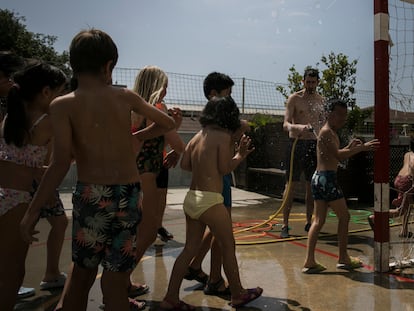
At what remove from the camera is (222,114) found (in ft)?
10.1

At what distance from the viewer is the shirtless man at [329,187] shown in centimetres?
388

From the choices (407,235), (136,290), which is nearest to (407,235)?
(407,235)

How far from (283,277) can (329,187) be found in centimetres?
92

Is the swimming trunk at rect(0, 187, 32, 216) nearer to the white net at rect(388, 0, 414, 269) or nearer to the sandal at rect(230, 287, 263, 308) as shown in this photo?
the sandal at rect(230, 287, 263, 308)

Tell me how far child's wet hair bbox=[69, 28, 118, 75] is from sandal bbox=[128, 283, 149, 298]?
190 centimetres

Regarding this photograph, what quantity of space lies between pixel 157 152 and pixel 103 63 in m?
1.31

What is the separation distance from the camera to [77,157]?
2.20 metres

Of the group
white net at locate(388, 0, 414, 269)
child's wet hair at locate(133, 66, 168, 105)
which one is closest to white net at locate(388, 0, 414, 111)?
white net at locate(388, 0, 414, 269)

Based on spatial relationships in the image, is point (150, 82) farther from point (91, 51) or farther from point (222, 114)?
point (91, 51)

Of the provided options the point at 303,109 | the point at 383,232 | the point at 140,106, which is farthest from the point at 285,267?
the point at 140,106

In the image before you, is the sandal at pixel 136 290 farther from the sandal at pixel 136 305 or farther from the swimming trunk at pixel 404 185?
the swimming trunk at pixel 404 185

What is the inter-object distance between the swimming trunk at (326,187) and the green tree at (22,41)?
2014 cm

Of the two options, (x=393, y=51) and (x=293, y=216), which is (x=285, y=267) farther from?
(x=293, y=216)

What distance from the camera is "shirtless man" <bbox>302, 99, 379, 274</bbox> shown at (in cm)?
388
